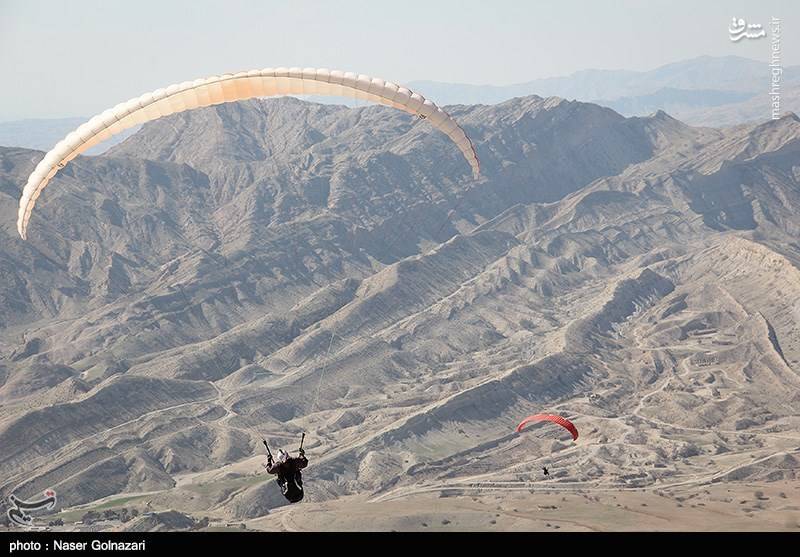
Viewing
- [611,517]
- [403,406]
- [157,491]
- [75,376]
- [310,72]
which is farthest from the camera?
[75,376]

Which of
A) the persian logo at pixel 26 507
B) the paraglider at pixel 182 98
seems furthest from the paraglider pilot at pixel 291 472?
the persian logo at pixel 26 507

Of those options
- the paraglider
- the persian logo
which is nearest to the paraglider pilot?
the paraglider

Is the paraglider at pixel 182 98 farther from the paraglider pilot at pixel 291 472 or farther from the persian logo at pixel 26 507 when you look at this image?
the persian logo at pixel 26 507

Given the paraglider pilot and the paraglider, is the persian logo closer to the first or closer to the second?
the paraglider
